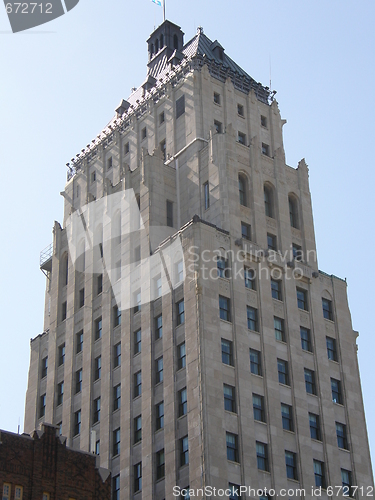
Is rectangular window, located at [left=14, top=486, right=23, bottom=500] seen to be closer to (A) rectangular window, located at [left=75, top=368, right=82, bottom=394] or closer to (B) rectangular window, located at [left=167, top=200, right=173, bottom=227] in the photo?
(A) rectangular window, located at [left=75, top=368, right=82, bottom=394]

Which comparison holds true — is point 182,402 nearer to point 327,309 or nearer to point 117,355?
point 117,355

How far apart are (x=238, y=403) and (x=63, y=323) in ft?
86.0

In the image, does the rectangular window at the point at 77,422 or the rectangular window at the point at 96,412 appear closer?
the rectangular window at the point at 96,412

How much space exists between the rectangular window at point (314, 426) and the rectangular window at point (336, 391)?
10.0ft

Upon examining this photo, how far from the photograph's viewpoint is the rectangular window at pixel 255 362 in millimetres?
78688

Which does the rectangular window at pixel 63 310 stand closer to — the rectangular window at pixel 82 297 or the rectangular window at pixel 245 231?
the rectangular window at pixel 82 297

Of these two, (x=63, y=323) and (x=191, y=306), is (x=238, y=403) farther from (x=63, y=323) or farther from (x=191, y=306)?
(x=63, y=323)

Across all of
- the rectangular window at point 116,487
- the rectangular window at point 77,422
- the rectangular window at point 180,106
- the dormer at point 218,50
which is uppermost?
the dormer at point 218,50

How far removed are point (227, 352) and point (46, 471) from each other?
772 inches

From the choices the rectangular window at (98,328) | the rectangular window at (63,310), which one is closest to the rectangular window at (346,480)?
the rectangular window at (98,328)

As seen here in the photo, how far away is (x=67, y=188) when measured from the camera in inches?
4193

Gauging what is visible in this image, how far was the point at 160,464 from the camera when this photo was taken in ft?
246

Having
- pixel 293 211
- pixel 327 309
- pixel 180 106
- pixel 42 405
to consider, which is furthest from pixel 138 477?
pixel 180 106

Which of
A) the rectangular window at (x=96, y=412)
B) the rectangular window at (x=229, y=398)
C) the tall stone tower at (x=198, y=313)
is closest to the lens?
the rectangular window at (x=229, y=398)
